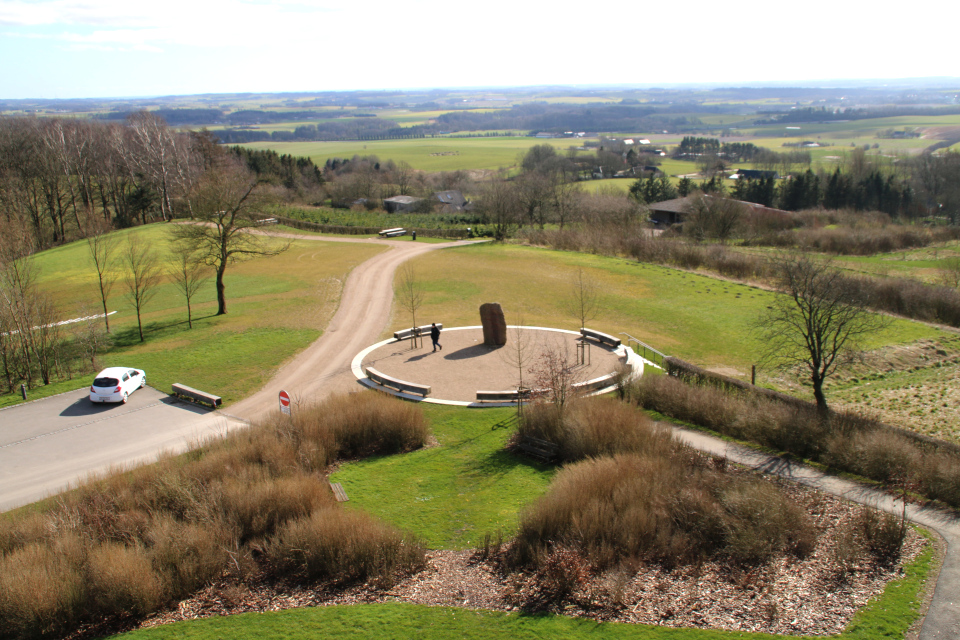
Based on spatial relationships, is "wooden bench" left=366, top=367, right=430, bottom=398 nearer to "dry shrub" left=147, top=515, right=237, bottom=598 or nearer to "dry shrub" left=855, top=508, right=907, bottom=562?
"dry shrub" left=147, top=515, right=237, bottom=598

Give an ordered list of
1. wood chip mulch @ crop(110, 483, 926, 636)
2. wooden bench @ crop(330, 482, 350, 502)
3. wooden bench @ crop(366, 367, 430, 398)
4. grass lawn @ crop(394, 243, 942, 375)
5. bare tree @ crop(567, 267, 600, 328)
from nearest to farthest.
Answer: wood chip mulch @ crop(110, 483, 926, 636), wooden bench @ crop(330, 482, 350, 502), wooden bench @ crop(366, 367, 430, 398), grass lawn @ crop(394, 243, 942, 375), bare tree @ crop(567, 267, 600, 328)

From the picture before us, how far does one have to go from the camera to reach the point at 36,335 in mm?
27875

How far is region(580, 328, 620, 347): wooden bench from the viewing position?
27281mm

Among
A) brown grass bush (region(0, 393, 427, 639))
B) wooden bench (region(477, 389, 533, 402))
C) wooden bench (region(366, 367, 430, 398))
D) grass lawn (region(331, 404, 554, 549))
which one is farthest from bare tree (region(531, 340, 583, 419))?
brown grass bush (region(0, 393, 427, 639))

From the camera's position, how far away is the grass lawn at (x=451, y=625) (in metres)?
9.92

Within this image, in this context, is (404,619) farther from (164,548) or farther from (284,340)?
(284,340)

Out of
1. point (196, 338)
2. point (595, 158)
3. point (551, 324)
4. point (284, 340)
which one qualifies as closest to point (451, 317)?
point (551, 324)

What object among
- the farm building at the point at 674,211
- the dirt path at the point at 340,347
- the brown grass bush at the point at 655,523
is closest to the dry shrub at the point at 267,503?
the brown grass bush at the point at 655,523

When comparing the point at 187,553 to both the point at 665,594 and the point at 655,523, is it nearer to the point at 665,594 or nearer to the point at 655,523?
the point at 665,594

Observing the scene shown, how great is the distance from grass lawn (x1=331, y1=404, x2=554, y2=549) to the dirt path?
6.14 metres

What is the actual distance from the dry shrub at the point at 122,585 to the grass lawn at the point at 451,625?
2.02ft

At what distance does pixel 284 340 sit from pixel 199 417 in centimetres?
833

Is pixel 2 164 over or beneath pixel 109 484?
over

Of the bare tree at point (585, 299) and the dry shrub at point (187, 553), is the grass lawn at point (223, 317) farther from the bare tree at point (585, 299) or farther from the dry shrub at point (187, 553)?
the bare tree at point (585, 299)
